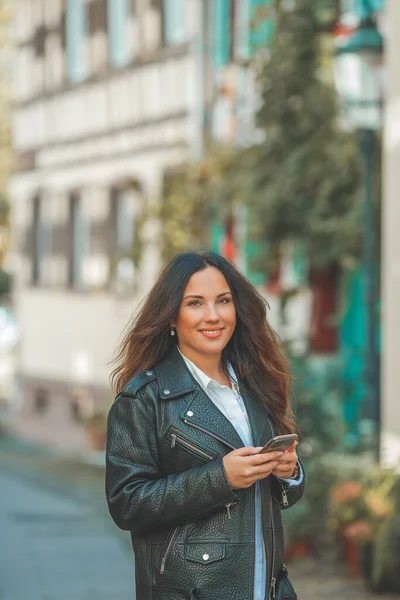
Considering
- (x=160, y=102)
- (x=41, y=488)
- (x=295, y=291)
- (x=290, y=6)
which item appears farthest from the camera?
(x=160, y=102)

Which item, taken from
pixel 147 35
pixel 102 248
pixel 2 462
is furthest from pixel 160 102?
pixel 2 462

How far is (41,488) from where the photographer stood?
14.4m

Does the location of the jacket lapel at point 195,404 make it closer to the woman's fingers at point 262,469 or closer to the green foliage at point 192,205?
the woman's fingers at point 262,469

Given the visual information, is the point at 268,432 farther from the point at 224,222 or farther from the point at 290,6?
the point at 224,222

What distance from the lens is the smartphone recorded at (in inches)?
131

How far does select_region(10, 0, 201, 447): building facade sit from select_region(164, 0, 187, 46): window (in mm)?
20

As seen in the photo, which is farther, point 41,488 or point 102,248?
point 102,248

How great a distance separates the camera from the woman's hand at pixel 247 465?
3.35m

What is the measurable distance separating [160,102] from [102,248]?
2466 mm

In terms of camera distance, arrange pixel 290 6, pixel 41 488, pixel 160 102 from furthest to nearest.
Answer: pixel 160 102 < pixel 41 488 < pixel 290 6

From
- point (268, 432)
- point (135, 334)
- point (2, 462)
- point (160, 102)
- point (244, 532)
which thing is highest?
point (160, 102)

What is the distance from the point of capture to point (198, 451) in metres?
3.48

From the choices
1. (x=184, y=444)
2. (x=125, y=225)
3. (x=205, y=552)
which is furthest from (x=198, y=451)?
(x=125, y=225)

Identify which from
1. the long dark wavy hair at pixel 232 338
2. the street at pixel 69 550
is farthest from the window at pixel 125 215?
the long dark wavy hair at pixel 232 338
